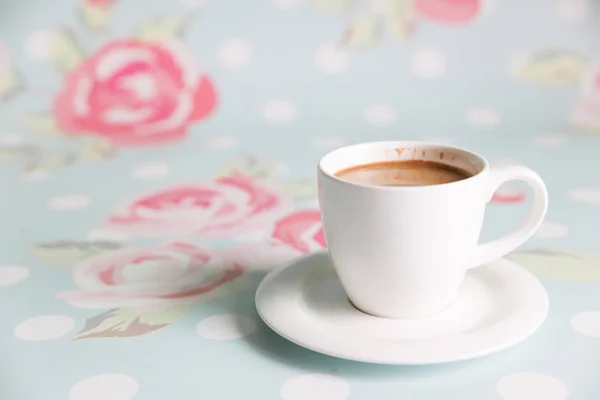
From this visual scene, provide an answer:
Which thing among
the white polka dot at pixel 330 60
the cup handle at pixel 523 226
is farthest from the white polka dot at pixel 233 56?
the cup handle at pixel 523 226

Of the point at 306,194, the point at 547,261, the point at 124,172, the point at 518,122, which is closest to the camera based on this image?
the point at 547,261

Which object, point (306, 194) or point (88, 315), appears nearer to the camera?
point (88, 315)

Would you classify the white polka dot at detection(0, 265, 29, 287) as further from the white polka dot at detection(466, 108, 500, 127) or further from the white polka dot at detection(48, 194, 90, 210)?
the white polka dot at detection(466, 108, 500, 127)

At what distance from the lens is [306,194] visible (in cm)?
87

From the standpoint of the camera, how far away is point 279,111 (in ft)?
3.77

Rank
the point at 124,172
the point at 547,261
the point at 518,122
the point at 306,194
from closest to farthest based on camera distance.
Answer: the point at 547,261
the point at 306,194
the point at 124,172
the point at 518,122

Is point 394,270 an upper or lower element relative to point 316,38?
lower

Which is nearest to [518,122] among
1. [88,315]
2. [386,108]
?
[386,108]

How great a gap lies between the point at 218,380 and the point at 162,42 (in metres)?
0.78

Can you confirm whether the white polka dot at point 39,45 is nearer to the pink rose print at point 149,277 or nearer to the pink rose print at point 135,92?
the pink rose print at point 135,92

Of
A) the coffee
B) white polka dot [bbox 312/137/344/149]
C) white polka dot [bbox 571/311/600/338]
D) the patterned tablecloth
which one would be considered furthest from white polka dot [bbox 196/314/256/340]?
white polka dot [bbox 312/137/344/149]

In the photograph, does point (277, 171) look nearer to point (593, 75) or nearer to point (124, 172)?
point (124, 172)

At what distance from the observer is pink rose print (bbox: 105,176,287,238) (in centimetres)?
78

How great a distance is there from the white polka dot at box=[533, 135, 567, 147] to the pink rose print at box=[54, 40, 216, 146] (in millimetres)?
473
